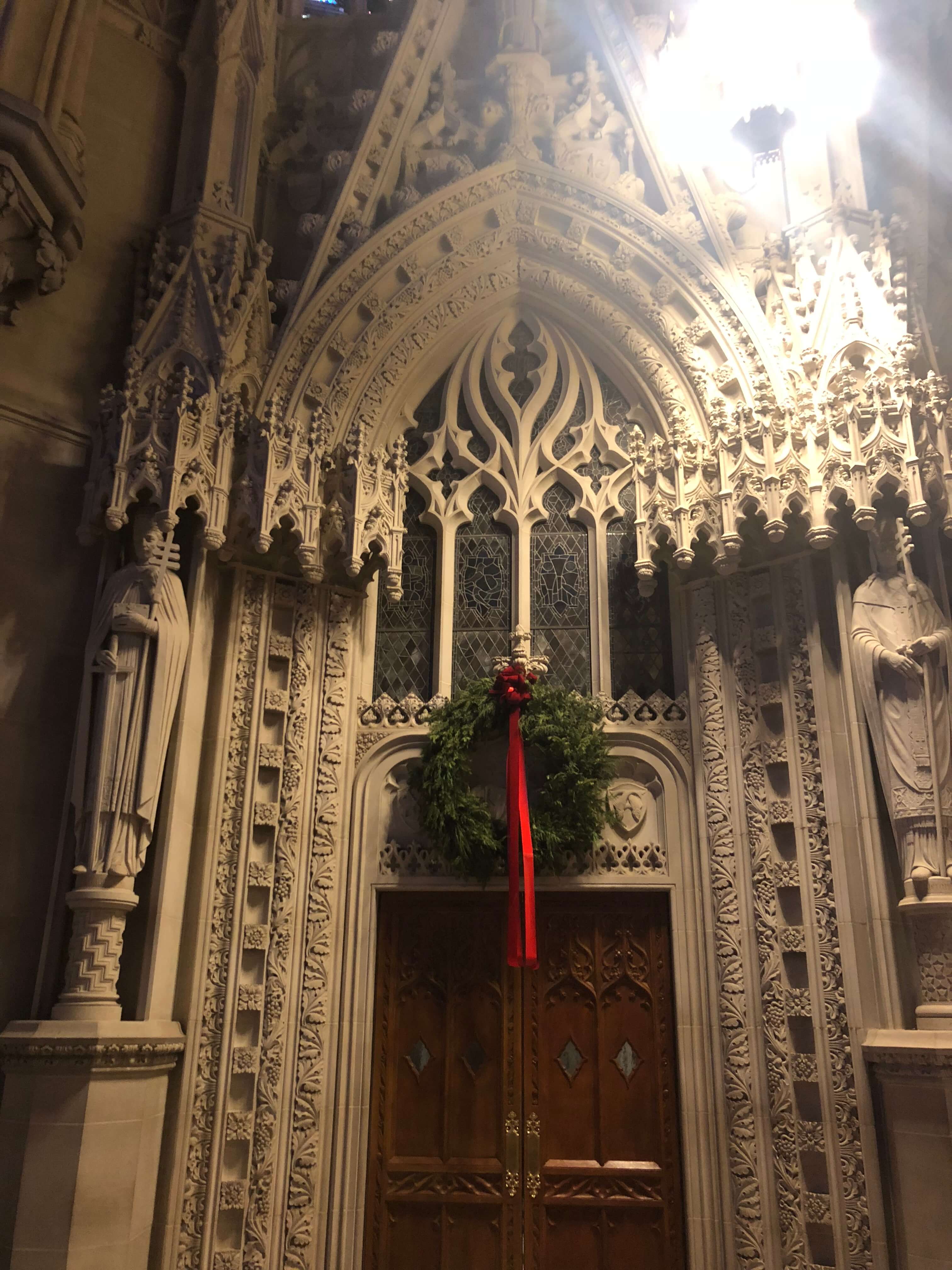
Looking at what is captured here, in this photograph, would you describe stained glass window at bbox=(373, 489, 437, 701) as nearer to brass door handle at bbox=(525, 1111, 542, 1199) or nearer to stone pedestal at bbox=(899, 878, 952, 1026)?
brass door handle at bbox=(525, 1111, 542, 1199)

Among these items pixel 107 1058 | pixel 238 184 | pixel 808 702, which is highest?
pixel 238 184

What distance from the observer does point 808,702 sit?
713 centimetres

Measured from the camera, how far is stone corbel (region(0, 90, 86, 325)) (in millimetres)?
6711

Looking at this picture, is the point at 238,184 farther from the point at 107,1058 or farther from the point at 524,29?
the point at 107,1058

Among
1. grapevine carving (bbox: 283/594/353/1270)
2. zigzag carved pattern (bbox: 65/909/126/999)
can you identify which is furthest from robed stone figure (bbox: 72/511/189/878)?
grapevine carving (bbox: 283/594/353/1270)

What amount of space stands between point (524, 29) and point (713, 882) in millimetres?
7659

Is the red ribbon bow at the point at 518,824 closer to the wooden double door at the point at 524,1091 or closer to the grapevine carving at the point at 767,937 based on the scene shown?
the wooden double door at the point at 524,1091

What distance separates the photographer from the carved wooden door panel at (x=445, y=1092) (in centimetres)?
680

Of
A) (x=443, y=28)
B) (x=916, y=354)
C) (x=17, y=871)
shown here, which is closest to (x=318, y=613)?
(x=17, y=871)

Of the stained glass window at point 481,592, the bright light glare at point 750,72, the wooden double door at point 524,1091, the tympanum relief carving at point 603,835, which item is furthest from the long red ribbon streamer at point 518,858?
the bright light glare at point 750,72

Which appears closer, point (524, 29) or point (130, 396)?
point (130, 396)

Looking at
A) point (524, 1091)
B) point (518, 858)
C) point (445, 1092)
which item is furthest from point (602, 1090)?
point (518, 858)

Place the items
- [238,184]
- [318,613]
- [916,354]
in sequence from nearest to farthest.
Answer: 1. [916,354]
2. [318,613]
3. [238,184]

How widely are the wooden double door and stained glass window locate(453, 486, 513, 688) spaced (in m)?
1.88
